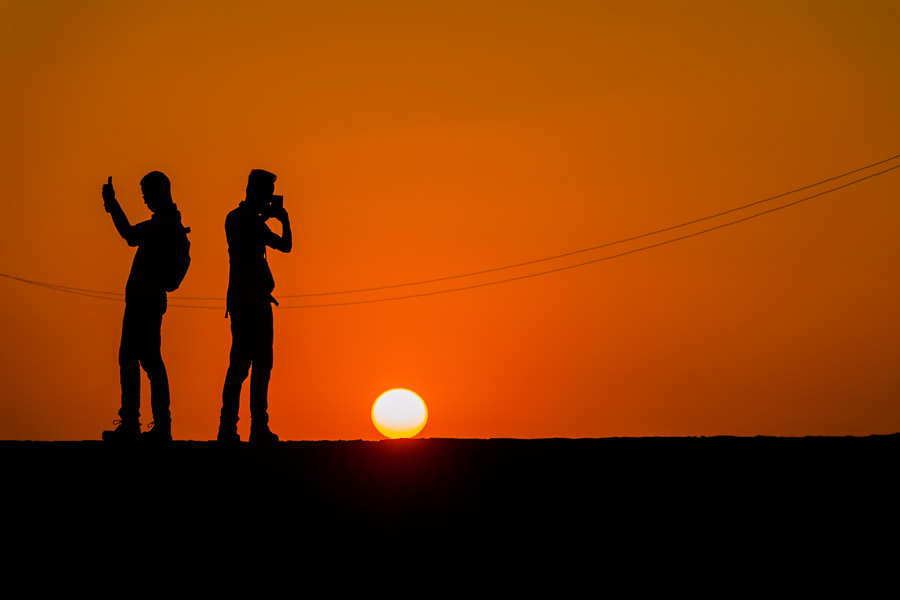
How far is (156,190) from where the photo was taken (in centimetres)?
666

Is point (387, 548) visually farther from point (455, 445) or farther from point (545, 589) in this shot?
point (455, 445)

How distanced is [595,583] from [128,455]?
2934mm

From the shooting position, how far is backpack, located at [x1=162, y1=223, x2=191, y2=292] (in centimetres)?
673

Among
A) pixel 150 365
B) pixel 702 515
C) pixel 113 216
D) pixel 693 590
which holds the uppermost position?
pixel 113 216

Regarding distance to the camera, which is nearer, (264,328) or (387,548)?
(387,548)

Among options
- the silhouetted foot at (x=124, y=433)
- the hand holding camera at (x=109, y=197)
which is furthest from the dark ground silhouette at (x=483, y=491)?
the hand holding camera at (x=109, y=197)

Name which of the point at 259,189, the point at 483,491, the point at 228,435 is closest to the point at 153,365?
the point at 228,435

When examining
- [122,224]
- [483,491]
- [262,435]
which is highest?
[122,224]

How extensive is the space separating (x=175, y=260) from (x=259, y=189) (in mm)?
794

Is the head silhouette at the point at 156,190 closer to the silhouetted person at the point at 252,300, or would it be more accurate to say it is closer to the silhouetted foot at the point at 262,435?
the silhouetted person at the point at 252,300

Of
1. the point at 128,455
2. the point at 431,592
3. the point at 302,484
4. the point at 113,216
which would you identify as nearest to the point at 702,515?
the point at 431,592

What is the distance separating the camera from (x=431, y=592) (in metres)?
4.21

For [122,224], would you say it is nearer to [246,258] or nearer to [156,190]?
[156,190]

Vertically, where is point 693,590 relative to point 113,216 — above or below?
below
